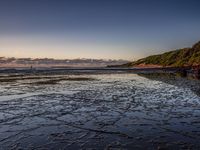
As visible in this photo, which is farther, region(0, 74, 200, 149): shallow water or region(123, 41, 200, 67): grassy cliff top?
region(123, 41, 200, 67): grassy cliff top

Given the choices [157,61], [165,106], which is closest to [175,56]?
[157,61]

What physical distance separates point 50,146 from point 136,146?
2.72 meters

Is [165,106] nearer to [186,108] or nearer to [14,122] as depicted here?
[186,108]

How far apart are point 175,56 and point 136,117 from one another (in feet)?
537

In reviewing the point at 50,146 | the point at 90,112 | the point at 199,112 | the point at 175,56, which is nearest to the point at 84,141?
the point at 50,146

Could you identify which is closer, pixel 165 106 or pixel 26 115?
pixel 26 115

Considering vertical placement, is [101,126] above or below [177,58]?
below

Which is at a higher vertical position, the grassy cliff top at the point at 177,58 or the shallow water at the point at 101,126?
the grassy cliff top at the point at 177,58

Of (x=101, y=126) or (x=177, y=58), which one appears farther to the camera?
(x=177, y=58)

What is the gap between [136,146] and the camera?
8484mm

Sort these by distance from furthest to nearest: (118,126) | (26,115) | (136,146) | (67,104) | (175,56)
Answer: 1. (175,56)
2. (67,104)
3. (26,115)
4. (118,126)
5. (136,146)

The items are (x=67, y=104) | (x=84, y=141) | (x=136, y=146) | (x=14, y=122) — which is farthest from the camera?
(x=67, y=104)

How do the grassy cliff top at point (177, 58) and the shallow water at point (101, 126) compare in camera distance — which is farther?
the grassy cliff top at point (177, 58)

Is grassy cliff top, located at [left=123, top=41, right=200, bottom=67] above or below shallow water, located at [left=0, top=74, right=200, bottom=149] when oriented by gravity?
above
